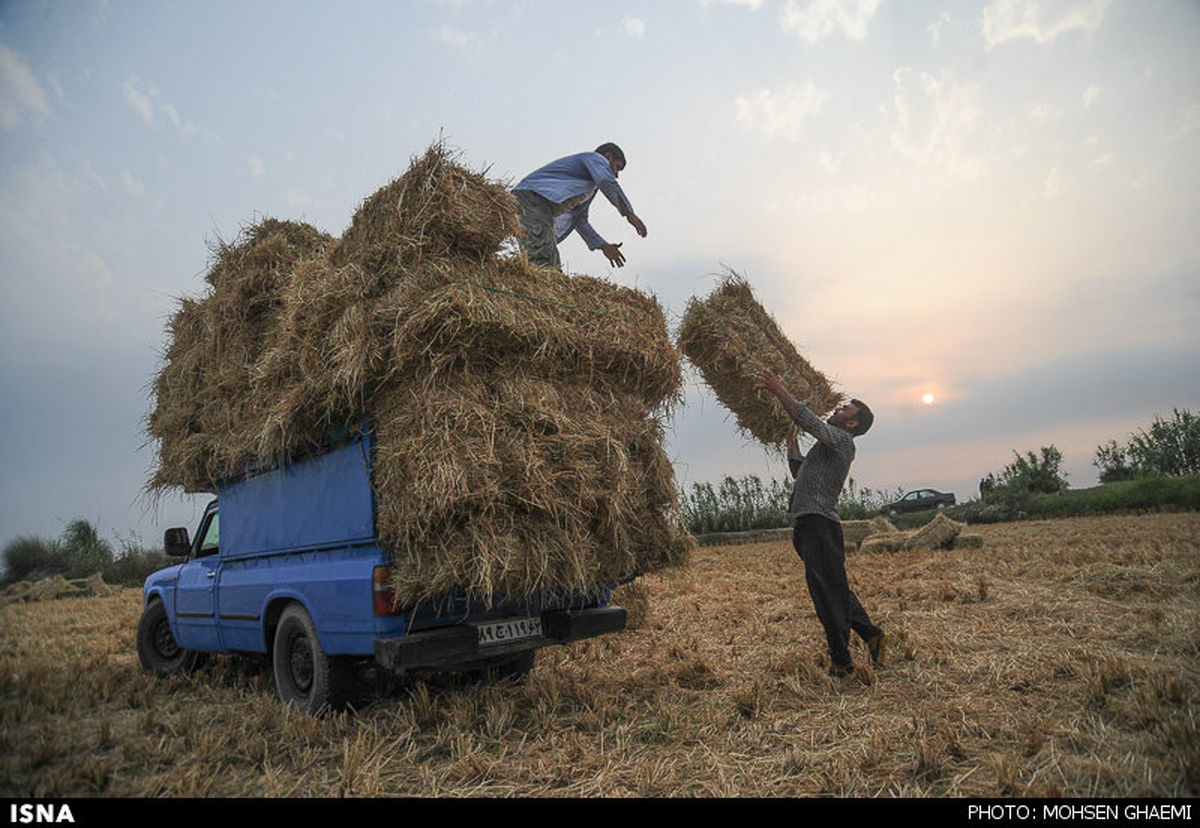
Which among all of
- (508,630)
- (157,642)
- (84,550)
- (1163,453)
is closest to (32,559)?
(84,550)

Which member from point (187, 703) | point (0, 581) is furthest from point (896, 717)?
point (0, 581)

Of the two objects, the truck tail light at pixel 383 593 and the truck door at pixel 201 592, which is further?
the truck door at pixel 201 592

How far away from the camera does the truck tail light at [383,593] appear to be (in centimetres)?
405

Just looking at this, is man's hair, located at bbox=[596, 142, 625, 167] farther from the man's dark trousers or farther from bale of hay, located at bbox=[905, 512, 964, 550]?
bale of hay, located at bbox=[905, 512, 964, 550]

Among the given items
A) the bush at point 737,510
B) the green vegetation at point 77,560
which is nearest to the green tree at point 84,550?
the green vegetation at point 77,560

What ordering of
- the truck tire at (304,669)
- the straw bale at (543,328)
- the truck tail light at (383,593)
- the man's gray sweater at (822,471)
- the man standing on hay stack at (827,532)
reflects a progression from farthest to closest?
the man's gray sweater at (822,471) < the man standing on hay stack at (827,532) < the truck tire at (304,669) < the straw bale at (543,328) < the truck tail light at (383,593)

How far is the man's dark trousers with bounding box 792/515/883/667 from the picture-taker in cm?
503

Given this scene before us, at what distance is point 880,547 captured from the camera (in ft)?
43.2

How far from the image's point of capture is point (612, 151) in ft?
23.9

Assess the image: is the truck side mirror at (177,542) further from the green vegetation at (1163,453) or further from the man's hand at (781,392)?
the green vegetation at (1163,453)

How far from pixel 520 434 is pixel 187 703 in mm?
3771

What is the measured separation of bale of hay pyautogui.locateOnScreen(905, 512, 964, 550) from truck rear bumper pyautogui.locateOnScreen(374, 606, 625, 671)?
10072mm

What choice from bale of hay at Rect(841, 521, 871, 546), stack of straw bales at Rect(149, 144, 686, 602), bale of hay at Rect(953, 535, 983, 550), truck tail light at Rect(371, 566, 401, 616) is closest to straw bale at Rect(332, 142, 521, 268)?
stack of straw bales at Rect(149, 144, 686, 602)

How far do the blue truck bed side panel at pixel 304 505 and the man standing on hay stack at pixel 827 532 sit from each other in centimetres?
298
